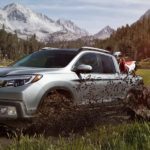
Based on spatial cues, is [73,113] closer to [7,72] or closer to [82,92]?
[82,92]

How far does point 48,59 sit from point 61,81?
1.07m

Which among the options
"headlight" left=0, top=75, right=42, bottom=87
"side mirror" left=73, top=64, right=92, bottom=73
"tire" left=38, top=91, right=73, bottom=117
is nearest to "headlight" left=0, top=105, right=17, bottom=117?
"headlight" left=0, top=75, right=42, bottom=87

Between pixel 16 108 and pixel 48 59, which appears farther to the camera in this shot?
pixel 48 59

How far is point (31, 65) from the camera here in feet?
34.4

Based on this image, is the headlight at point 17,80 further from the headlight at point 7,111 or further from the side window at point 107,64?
the side window at point 107,64

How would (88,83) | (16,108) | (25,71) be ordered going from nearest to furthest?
(16,108)
(25,71)
(88,83)

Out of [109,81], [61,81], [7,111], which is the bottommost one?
[7,111]

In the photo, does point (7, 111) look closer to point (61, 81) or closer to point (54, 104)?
point (54, 104)

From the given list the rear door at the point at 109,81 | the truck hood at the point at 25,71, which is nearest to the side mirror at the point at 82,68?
the truck hood at the point at 25,71

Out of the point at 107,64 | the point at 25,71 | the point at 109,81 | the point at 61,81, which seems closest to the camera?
the point at 25,71

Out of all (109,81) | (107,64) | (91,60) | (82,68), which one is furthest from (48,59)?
(107,64)

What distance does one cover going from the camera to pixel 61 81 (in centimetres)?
968

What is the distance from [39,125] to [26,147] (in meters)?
3.84

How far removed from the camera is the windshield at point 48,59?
1036 cm
